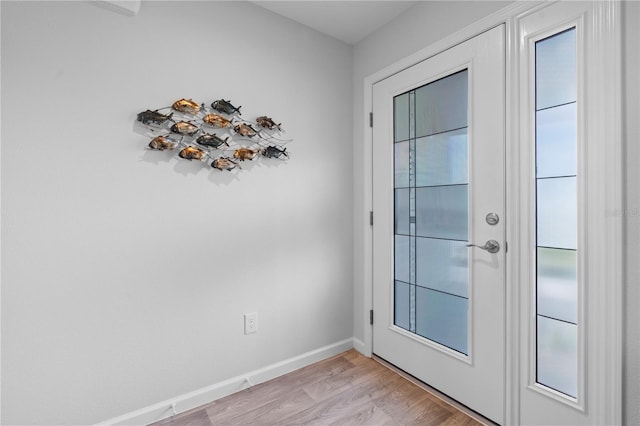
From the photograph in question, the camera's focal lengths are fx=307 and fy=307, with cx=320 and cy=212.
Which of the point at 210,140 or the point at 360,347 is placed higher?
the point at 210,140

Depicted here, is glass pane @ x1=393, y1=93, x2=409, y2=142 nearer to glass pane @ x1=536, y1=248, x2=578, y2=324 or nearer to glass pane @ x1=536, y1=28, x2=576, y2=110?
glass pane @ x1=536, y1=28, x2=576, y2=110

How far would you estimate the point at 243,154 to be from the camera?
1.86 m

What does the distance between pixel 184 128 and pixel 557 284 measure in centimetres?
194

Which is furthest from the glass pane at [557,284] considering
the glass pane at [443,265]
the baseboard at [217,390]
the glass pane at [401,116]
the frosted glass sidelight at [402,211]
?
the baseboard at [217,390]

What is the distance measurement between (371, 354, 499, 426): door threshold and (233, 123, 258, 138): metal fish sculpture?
5.85 feet

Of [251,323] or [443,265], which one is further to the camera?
[251,323]

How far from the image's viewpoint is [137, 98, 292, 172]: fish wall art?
5.28 ft

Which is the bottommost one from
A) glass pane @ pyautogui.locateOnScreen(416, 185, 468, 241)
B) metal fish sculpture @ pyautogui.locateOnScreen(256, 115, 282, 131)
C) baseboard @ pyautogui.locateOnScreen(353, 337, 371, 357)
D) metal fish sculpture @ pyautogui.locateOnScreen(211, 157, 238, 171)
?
baseboard @ pyautogui.locateOnScreen(353, 337, 371, 357)

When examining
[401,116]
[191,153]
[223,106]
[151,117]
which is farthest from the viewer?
[401,116]

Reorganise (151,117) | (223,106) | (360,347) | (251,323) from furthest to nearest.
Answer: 1. (360,347)
2. (251,323)
3. (223,106)
4. (151,117)

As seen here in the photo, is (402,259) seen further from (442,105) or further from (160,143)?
(160,143)

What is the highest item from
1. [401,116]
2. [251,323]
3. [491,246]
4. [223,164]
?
[401,116]

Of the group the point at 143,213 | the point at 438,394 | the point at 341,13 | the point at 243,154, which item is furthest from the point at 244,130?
the point at 438,394

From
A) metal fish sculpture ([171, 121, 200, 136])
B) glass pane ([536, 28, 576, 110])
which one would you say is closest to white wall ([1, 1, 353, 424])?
metal fish sculpture ([171, 121, 200, 136])
